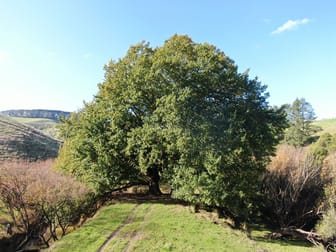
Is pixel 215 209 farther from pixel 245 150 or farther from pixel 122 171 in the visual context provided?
pixel 122 171

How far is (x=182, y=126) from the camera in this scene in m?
18.3

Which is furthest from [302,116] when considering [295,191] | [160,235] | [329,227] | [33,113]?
[33,113]

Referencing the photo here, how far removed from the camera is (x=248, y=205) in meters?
17.1

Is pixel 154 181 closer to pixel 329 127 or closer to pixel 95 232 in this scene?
pixel 95 232

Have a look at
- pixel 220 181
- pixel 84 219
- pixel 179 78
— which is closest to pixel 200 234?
pixel 220 181

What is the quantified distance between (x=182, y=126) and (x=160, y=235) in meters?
7.81

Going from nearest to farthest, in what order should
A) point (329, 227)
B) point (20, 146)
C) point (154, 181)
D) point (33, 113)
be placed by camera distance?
point (329, 227), point (154, 181), point (20, 146), point (33, 113)

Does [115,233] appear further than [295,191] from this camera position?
No

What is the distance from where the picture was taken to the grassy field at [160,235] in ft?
42.0

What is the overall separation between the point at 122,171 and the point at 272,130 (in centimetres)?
1321

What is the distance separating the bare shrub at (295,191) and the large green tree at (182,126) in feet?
7.88

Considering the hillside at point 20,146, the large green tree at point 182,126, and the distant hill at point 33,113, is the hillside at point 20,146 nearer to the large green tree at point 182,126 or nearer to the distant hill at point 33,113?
the large green tree at point 182,126

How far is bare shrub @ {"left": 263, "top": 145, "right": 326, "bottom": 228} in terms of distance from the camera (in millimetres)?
18297

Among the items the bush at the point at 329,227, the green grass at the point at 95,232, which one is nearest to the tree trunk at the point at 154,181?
the green grass at the point at 95,232
